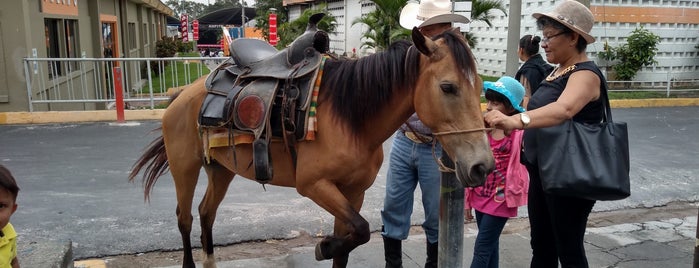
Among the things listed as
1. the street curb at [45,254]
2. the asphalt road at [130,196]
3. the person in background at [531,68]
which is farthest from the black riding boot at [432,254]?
the street curb at [45,254]

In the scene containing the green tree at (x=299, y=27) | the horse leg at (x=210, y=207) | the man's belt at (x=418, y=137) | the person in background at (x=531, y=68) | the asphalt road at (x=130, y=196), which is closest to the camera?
the man's belt at (x=418, y=137)

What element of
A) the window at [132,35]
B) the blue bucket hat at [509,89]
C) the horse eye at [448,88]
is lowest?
the blue bucket hat at [509,89]

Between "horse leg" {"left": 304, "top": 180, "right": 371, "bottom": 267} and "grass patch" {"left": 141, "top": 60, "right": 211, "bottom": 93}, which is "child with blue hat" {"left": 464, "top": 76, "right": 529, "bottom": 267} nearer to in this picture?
"horse leg" {"left": 304, "top": 180, "right": 371, "bottom": 267}

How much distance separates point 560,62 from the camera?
2.65 meters

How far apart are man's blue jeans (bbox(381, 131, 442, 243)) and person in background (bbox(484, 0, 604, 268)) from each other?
598 millimetres

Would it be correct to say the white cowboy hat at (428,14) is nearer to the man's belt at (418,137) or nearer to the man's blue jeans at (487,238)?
the man's belt at (418,137)

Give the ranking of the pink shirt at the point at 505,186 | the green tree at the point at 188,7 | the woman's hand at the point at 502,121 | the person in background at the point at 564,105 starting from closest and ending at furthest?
1. the woman's hand at the point at 502,121
2. the person in background at the point at 564,105
3. the pink shirt at the point at 505,186
4. the green tree at the point at 188,7

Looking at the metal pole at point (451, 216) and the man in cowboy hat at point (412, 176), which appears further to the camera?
the man in cowboy hat at point (412, 176)

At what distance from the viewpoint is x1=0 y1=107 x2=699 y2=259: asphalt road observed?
4320mm

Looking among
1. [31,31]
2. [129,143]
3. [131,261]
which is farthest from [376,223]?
[31,31]

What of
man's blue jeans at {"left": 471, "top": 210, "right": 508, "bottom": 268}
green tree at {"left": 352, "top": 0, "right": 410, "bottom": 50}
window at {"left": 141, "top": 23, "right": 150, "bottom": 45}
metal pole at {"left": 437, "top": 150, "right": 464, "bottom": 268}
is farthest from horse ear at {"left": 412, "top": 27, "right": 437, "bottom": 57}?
window at {"left": 141, "top": 23, "right": 150, "bottom": 45}

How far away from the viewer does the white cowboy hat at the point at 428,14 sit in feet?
9.36

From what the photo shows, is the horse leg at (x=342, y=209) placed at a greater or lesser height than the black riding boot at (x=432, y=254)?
greater

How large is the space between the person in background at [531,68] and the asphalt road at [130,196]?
4.22 feet
